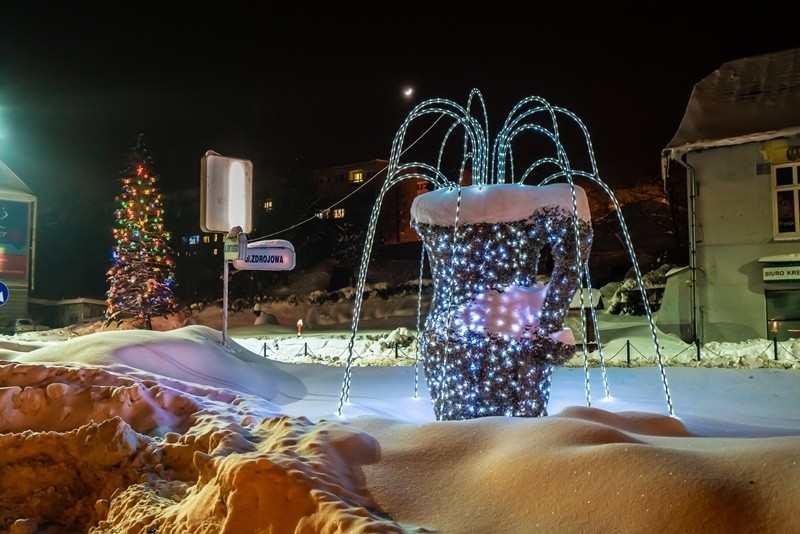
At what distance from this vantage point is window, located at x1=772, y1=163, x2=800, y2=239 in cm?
1800

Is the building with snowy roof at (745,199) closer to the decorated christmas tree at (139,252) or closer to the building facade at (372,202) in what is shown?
the decorated christmas tree at (139,252)

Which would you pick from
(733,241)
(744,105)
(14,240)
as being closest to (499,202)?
(733,241)

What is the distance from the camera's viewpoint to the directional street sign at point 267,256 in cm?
1230

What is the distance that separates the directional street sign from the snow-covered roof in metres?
12.2

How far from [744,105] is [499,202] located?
50.2 feet

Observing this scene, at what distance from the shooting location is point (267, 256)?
40.8 feet

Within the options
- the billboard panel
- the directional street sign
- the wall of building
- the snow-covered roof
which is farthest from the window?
the billboard panel

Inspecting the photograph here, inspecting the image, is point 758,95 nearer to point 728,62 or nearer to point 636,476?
point 728,62

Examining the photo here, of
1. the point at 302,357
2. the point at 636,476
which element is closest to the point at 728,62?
the point at 302,357

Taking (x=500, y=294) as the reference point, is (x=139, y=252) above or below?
above

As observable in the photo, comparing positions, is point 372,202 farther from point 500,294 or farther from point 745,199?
point 500,294

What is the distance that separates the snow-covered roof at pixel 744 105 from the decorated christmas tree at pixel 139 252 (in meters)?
24.3

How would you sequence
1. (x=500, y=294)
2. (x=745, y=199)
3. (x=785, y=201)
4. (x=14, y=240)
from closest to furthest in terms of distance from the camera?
1. (x=500, y=294)
2. (x=785, y=201)
3. (x=745, y=199)
4. (x=14, y=240)

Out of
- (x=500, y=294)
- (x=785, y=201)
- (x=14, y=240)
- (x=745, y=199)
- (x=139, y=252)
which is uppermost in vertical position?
(x=14, y=240)
